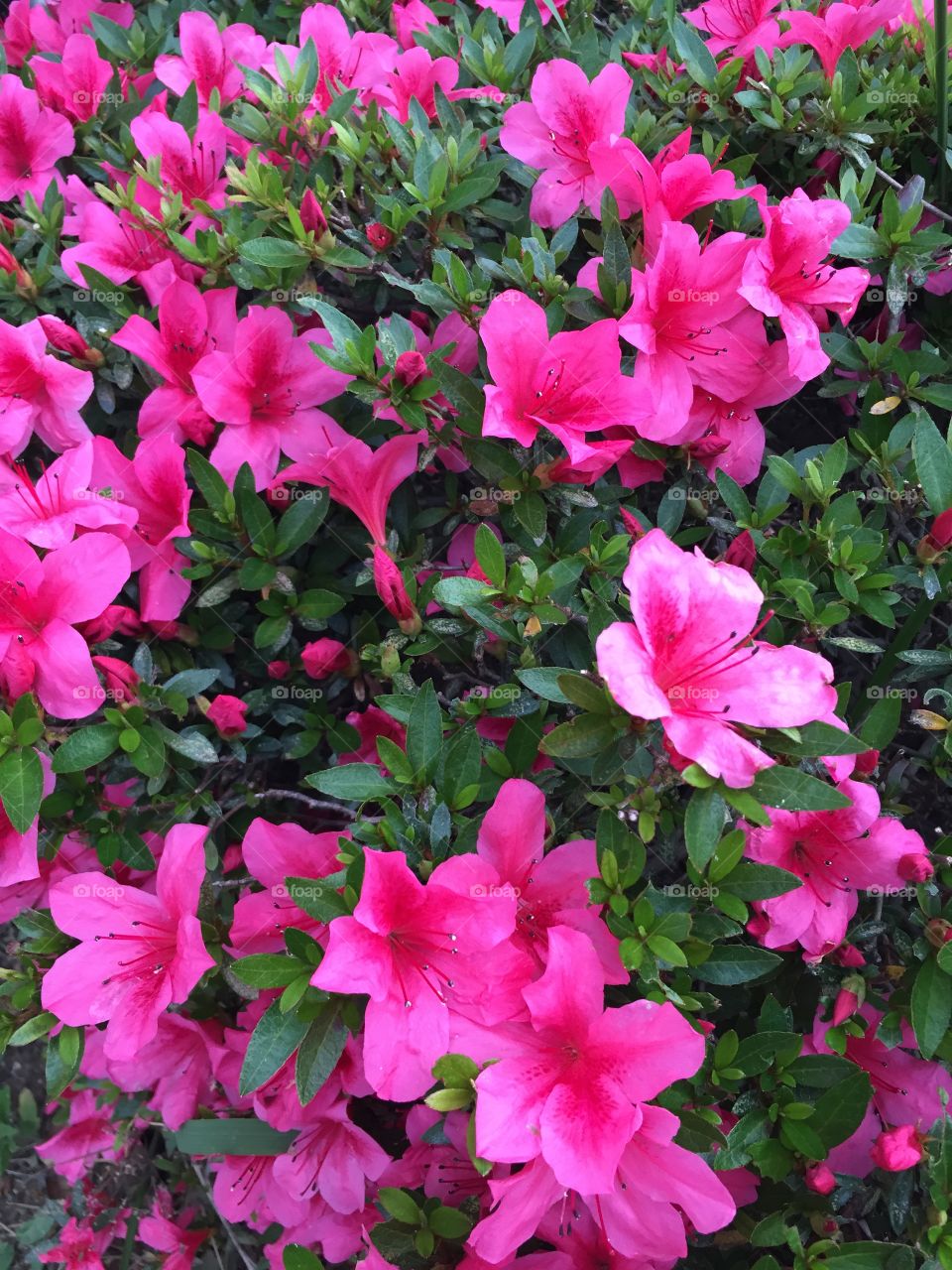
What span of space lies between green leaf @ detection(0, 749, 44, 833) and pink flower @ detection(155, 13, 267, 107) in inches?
58.8

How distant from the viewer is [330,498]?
177 centimetres

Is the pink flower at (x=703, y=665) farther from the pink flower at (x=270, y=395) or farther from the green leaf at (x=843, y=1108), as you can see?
the pink flower at (x=270, y=395)

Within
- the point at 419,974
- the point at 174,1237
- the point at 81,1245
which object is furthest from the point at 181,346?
the point at 81,1245

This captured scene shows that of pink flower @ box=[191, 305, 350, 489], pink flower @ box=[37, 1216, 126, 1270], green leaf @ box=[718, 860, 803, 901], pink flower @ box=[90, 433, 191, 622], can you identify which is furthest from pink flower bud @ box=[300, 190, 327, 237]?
pink flower @ box=[37, 1216, 126, 1270]

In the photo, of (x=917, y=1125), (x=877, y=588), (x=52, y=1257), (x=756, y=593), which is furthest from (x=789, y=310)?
(x=52, y=1257)

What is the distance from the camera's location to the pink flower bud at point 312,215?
1691mm

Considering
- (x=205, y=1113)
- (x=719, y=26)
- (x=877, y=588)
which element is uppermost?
(x=719, y=26)

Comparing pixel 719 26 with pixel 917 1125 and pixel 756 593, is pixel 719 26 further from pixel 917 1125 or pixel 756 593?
pixel 917 1125

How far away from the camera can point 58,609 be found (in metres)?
1.56

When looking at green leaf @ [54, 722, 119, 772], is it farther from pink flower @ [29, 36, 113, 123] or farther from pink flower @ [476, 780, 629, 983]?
pink flower @ [29, 36, 113, 123]

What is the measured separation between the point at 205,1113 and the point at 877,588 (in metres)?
1.58

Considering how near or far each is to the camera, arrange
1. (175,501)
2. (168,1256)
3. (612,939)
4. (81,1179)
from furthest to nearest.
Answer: (81,1179)
(168,1256)
(175,501)
(612,939)

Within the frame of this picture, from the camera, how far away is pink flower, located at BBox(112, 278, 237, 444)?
1.74 metres
